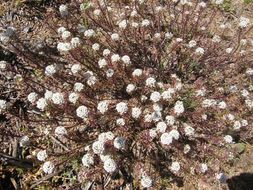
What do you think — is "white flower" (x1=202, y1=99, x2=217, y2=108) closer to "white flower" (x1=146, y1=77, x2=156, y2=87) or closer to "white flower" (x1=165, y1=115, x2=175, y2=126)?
"white flower" (x1=165, y1=115, x2=175, y2=126)

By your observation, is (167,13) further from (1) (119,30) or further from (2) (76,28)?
(2) (76,28)

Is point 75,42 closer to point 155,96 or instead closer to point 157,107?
point 155,96

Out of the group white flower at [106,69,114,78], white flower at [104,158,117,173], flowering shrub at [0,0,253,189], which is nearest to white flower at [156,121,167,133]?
flowering shrub at [0,0,253,189]

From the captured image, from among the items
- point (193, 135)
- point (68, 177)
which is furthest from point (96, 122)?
point (193, 135)

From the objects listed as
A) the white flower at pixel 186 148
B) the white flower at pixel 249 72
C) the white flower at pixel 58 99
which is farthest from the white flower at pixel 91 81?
the white flower at pixel 249 72

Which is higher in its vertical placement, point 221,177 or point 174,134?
point 174,134

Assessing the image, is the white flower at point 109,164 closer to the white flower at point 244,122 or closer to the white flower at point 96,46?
the white flower at point 96,46

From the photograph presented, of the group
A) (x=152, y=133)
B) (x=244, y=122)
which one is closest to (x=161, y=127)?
(x=152, y=133)

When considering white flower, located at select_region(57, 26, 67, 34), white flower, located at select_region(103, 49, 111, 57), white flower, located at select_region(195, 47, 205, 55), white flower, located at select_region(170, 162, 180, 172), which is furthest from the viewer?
white flower, located at select_region(57, 26, 67, 34)
